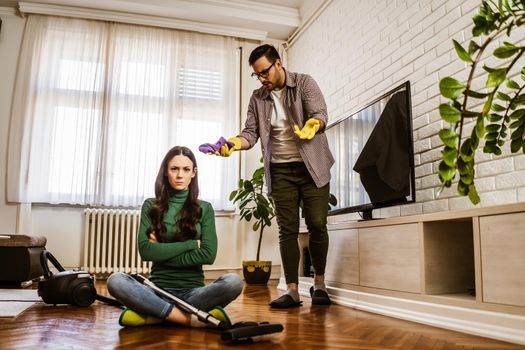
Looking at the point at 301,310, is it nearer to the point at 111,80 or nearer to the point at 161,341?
the point at 161,341

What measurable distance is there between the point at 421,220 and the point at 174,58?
339 cm

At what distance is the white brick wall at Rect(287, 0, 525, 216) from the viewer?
2.25 meters

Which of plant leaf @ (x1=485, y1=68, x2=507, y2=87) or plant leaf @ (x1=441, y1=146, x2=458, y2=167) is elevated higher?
plant leaf @ (x1=485, y1=68, x2=507, y2=87)

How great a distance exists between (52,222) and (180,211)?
2848 mm

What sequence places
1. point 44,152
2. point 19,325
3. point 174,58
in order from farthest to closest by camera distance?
point 174,58 → point 44,152 → point 19,325

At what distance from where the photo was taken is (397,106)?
8.09ft

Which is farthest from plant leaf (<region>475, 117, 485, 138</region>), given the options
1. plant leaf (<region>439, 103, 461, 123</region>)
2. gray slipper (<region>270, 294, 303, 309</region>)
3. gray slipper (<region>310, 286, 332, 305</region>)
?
gray slipper (<region>310, 286, 332, 305</region>)

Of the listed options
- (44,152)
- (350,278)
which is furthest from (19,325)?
(44,152)

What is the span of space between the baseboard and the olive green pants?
11.2 inches

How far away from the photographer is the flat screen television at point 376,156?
2.40 metres

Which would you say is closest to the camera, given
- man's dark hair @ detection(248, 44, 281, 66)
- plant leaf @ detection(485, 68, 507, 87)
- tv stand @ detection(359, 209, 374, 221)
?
plant leaf @ detection(485, 68, 507, 87)

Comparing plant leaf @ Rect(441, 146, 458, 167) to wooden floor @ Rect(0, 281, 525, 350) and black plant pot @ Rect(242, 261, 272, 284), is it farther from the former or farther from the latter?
black plant pot @ Rect(242, 261, 272, 284)

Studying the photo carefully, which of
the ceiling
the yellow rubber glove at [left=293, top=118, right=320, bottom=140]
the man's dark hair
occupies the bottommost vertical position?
the yellow rubber glove at [left=293, top=118, right=320, bottom=140]

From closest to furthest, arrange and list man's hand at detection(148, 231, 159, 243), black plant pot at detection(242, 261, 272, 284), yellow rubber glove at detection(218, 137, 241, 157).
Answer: man's hand at detection(148, 231, 159, 243) → yellow rubber glove at detection(218, 137, 241, 157) → black plant pot at detection(242, 261, 272, 284)
